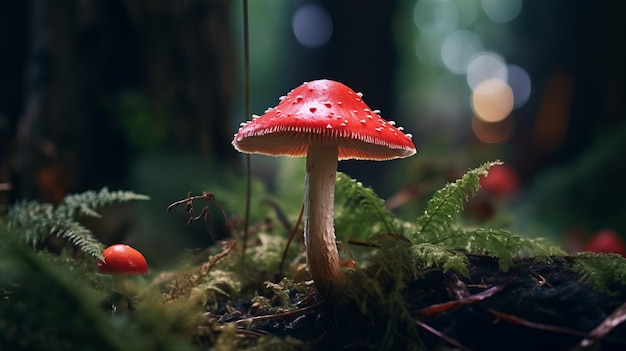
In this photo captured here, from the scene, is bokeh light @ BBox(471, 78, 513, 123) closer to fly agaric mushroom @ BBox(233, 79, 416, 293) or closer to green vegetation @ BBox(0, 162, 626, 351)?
green vegetation @ BBox(0, 162, 626, 351)

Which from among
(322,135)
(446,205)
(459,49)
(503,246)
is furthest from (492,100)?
(322,135)

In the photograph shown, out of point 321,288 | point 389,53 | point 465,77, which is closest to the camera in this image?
point 321,288

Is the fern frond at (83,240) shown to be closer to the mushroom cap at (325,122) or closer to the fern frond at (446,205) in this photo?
the mushroom cap at (325,122)

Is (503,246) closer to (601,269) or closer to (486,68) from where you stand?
(601,269)

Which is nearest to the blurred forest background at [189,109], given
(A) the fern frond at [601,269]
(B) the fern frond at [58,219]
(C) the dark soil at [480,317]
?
(B) the fern frond at [58,219]

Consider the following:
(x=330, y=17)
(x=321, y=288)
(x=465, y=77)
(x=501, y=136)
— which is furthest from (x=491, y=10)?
(x=321, y=288)

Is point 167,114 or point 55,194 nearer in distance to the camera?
point 55,194

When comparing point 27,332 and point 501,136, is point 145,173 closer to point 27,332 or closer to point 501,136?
point 27,332
